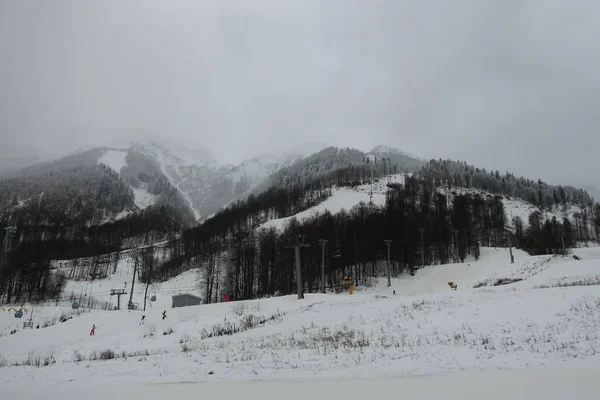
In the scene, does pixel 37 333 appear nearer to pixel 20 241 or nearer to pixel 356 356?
pixel 356 356

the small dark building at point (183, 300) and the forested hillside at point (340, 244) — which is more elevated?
the forested hillside at point (340, 244)

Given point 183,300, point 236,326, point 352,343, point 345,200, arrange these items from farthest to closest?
point 345,200, point 183,300, point 236,326, point 352,343

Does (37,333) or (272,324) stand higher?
(272,324)

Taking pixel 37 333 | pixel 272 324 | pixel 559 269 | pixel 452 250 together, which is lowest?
pixel 37 333

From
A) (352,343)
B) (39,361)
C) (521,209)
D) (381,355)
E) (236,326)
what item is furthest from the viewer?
(521,209)

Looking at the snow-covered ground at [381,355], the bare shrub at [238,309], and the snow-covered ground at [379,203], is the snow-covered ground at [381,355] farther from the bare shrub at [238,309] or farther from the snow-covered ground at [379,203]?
the snow-covered ground at [379,203]

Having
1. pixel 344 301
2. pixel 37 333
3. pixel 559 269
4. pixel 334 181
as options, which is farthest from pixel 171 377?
pixel 334 181

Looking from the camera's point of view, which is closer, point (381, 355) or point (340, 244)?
point (381, 355)

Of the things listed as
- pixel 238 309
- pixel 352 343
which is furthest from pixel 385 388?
pixel 238 309

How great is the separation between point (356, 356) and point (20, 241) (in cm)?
21195

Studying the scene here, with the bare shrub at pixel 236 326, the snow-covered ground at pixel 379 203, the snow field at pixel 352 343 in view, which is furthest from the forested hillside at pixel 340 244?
the snow field at pixel 352 343

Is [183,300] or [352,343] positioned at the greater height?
[183,300]

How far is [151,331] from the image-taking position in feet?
85.0

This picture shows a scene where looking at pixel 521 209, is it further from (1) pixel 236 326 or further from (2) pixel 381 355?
(2) pixel 381 355
